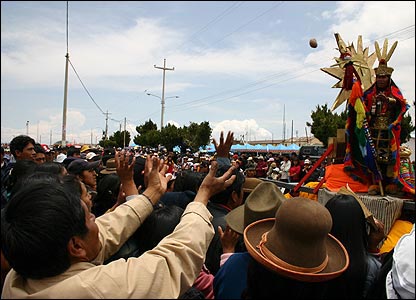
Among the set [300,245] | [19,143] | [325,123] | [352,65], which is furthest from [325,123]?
[300,245]

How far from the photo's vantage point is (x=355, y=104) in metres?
4.26

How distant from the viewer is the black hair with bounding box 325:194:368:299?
1.65m

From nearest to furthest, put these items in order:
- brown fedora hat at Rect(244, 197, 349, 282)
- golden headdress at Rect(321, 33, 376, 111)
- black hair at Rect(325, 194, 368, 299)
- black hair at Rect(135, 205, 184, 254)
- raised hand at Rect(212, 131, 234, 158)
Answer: brown fedora hat at Rect(244, 197, 349, 282), black hair at Rect(325, 194, 368, 299), black hair at Rect(135, 205, 184, 254), raised hand at Rect(212, 131, 234, 158), golden headdress at Rect(321, 33, 376, 111)

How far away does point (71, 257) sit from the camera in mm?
1282

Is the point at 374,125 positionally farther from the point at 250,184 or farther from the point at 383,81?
the point at 250,184

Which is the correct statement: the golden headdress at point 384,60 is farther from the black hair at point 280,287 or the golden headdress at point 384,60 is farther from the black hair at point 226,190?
the black hair at point 280,287

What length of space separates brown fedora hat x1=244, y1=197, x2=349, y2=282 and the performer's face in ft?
11.2

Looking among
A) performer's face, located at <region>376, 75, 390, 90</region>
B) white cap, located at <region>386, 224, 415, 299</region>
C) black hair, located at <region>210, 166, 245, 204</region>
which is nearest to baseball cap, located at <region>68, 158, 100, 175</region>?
black hair, located at <region>210, 166, 245, 204</region>

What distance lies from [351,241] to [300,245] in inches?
22.5

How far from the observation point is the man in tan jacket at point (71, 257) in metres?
1.15

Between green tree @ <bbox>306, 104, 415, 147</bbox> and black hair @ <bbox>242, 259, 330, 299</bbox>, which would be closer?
black hair @ <bbox>242, 259, 330, 299</bbox>

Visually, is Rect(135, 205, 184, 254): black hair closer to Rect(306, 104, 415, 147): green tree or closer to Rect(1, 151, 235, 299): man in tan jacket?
Rect(1, 151, 235, 299): man in tan jacket

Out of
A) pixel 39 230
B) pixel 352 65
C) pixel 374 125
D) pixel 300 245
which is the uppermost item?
pixel 352 65

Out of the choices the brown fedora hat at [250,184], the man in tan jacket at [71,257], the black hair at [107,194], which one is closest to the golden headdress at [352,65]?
the brown fedora hat at [250,184]
